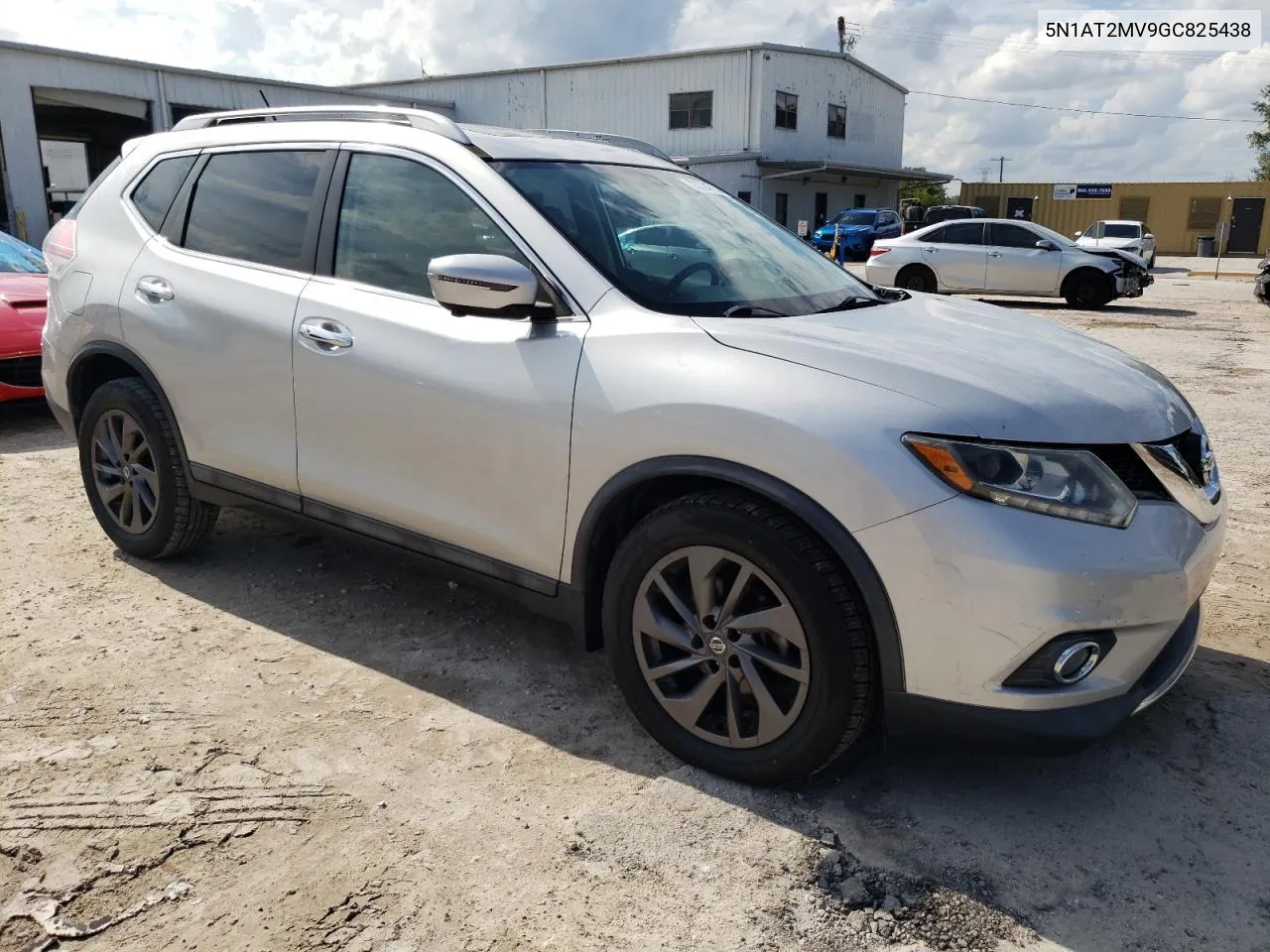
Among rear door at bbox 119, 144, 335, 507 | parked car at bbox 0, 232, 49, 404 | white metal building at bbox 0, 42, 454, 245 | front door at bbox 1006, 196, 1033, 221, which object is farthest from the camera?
front door at bbox 1006, 196, 1033, 221

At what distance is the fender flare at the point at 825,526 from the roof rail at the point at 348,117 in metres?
1.32

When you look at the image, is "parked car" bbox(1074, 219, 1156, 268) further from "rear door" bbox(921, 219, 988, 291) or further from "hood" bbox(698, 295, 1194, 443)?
"hood" bbox(698, 295, 1194, 443)

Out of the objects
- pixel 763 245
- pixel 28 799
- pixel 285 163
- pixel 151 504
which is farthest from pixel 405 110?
pixel 28 799

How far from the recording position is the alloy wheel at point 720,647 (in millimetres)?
2541

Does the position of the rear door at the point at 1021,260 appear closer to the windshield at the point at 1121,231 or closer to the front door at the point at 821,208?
the windshield at the point at 1121,231

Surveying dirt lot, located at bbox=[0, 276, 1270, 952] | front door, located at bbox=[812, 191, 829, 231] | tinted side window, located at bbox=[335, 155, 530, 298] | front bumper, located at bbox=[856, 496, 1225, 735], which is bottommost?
dirt lot, located at bbox=[0, 276, 1270, 952]

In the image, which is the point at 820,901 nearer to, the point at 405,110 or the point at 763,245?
the point at 763,245

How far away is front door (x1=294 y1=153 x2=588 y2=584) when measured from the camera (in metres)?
2.88

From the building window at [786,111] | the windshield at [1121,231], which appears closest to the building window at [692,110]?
the building window at [786,111]

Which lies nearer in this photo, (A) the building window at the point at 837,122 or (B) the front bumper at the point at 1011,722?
(B) the front bumper at the point at 1011,722

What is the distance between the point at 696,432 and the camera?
2561 millimetres

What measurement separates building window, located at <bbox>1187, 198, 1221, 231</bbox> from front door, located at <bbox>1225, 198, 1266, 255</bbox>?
2.20ft

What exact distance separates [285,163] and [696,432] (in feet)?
6.81

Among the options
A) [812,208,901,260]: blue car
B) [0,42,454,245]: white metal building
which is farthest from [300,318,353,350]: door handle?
[812,208,901,260]: blue car
